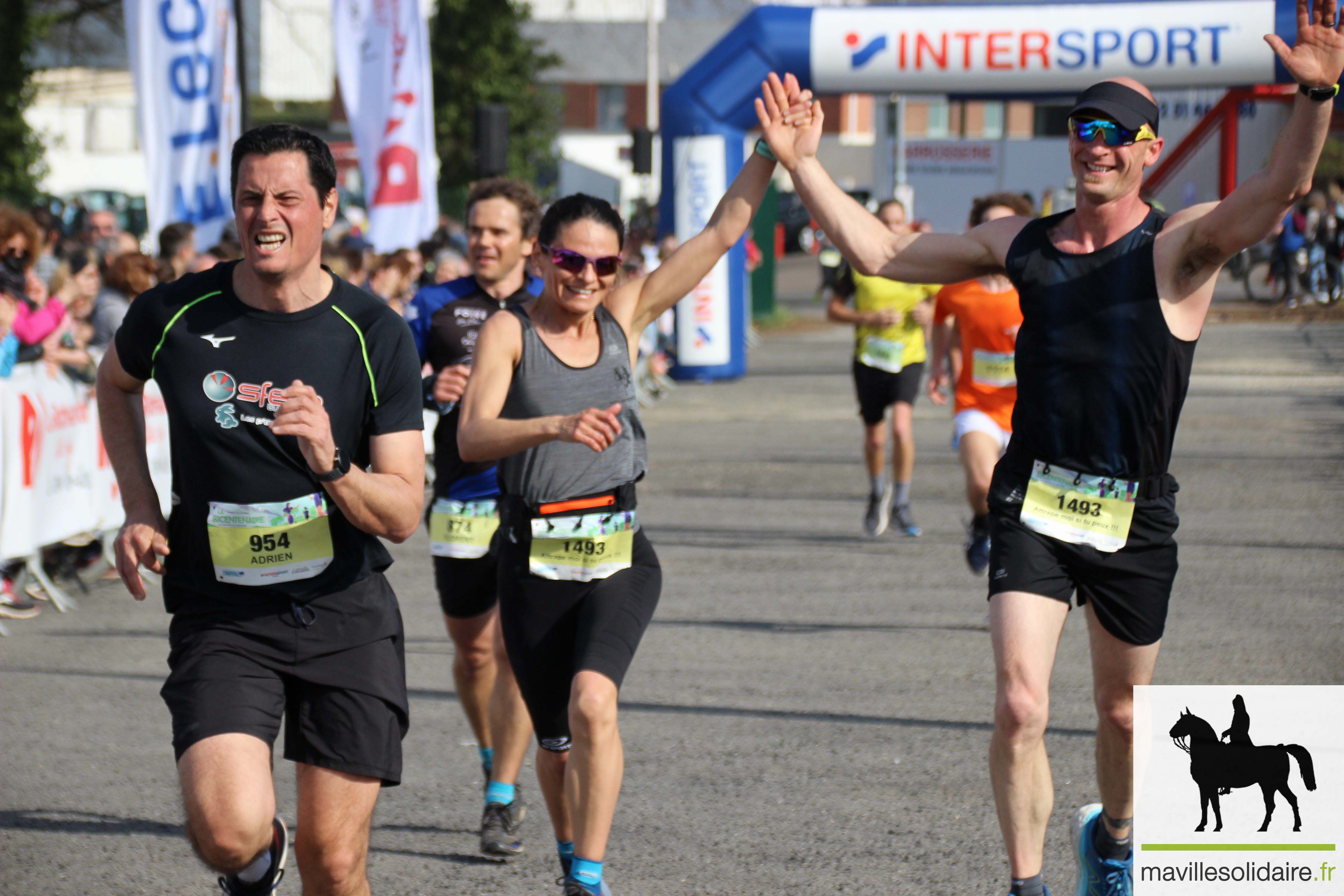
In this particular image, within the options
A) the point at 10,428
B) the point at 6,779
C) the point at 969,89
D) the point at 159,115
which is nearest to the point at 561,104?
the point at 969,89

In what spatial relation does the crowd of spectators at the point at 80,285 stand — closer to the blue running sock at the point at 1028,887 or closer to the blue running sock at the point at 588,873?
the blue running sock at the point at 588,873

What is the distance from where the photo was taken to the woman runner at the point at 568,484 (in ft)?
13.6

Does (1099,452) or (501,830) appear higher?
(1099,452)

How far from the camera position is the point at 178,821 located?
508 centimetres

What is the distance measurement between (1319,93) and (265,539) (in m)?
2.63

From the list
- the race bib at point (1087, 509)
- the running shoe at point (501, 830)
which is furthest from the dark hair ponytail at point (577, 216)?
the running shoe at point (501, 830)

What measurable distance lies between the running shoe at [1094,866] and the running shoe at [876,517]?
19.8 ft

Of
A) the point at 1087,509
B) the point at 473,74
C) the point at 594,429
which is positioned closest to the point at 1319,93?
the point at 1087,509

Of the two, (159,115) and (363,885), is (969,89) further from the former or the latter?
(363,885)

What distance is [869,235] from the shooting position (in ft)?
14.4

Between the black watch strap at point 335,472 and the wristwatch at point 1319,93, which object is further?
the wristwatch at point 1319,93

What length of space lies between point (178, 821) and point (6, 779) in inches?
34.7

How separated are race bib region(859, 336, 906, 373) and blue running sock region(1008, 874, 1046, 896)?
6.69 metres

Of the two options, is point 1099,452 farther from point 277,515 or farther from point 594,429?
point 277,515
